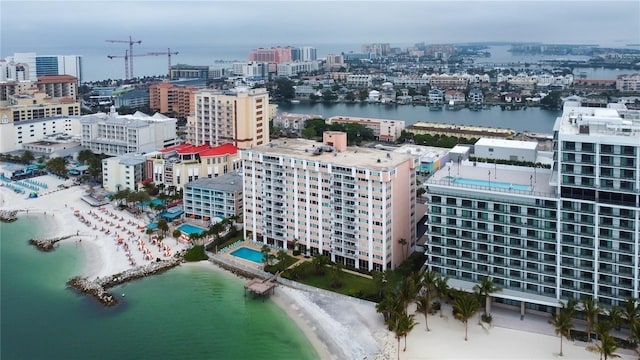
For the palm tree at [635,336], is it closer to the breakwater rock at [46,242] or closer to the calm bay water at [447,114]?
the breakwater rock at [46,242]

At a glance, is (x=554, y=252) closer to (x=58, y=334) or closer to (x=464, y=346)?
(x=464, y=346)

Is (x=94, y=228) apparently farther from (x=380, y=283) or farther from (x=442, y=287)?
(x=442, y=287)

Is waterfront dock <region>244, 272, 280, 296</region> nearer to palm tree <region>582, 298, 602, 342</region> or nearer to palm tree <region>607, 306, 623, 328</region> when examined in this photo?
palm tree <region>582, 298, 602, 342</region>

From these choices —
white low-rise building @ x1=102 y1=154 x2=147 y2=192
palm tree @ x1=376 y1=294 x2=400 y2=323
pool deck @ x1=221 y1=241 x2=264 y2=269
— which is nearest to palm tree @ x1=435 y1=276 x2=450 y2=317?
palm tree @ x1=376 y1=294 x2=400 y2=323

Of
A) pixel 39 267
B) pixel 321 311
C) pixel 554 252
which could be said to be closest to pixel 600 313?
pixel 554 252

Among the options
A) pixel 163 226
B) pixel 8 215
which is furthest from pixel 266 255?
pixel 8 215
